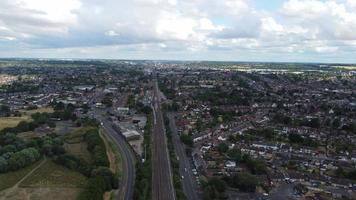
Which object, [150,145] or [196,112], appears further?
[196,112]

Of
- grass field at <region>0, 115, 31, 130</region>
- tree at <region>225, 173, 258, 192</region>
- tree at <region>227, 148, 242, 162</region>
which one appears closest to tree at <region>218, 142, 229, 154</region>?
tree at <region>227, 148, 242, 162</region>

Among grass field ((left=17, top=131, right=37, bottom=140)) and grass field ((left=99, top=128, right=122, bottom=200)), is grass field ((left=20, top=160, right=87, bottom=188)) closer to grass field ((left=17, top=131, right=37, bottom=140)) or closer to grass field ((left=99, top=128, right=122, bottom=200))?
grass field ((left=99, top=128, right=122, bottom=200))

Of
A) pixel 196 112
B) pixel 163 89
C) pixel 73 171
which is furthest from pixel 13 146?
pixel 163 89

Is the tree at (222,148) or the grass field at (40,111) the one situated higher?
the tree at (222,148)

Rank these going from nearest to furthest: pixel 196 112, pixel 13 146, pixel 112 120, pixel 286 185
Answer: pixel 286 185 < pixel 13 146 < pixel 112 120 < pixel 196 112

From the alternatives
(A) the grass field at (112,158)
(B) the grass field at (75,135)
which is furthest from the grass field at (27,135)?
(A) the grass field at (112,158)

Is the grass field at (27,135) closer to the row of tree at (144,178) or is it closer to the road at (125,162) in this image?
the road at (125,162)

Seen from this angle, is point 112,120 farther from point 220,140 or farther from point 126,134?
point 220,140
